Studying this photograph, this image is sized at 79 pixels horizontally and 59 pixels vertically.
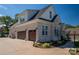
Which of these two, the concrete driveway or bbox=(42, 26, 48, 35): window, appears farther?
bbox=(42, 26, 48, 35): window

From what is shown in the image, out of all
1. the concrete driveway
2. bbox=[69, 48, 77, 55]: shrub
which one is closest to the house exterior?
the concrete driveway

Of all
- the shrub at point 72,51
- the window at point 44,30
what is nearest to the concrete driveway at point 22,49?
the shrub at point 72,51

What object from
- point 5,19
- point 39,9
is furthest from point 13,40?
point 39,9

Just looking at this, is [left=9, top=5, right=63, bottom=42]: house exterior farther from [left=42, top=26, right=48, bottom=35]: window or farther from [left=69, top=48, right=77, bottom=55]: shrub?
[left=69, top=48, right=77, bottom=55]: shrub

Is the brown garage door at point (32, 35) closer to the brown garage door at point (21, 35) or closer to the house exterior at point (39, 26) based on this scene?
the house exterior at point (39, 26)

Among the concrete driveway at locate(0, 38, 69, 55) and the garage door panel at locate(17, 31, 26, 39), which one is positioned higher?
the garage door panel at locate(17, 31, 26, 39)

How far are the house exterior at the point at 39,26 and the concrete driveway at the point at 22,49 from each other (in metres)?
0.13

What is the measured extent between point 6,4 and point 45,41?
3.73 ft

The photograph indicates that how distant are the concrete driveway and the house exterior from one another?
0.43 ft

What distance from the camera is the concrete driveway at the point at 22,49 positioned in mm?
5781

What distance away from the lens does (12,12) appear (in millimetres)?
5809

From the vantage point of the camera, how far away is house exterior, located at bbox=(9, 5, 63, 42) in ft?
19.3

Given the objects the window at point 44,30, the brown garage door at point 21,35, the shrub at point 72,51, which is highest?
the window at point 44,30

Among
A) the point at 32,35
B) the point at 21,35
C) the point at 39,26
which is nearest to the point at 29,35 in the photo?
the point at 32,35
